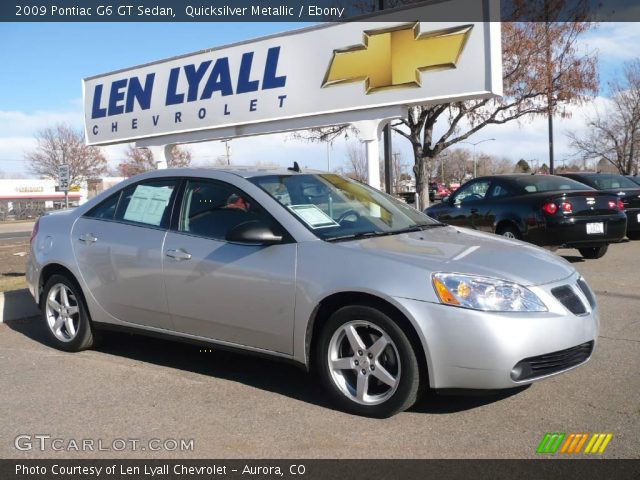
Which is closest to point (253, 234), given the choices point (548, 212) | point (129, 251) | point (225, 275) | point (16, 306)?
point (225, 275)

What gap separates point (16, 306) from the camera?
23.3 ft

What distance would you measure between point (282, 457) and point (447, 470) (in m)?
0.85

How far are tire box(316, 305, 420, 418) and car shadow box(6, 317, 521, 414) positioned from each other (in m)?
0.23

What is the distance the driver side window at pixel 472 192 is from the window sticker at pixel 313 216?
674 centimetres

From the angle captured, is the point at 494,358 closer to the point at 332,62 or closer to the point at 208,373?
the point at 208,373

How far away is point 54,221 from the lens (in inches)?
230

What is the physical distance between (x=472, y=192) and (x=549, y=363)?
757cm

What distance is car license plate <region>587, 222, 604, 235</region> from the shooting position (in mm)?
9414

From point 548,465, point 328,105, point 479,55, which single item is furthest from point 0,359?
point 479,55

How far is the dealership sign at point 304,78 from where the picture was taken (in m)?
9.07

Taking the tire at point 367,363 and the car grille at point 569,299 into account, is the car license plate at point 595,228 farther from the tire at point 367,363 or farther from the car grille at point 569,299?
the tire at point 367,363

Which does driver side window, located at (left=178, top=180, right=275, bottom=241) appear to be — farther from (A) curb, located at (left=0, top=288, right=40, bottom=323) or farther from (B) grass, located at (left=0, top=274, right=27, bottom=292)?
(B) grass, located at (left=0, top=274, right=27, bottom=292)

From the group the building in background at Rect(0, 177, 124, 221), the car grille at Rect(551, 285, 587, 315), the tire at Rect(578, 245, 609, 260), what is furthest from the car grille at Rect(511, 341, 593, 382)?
the building in background at Rect(0, 177, 124, 221)

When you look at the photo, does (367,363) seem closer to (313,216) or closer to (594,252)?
(313,216)
